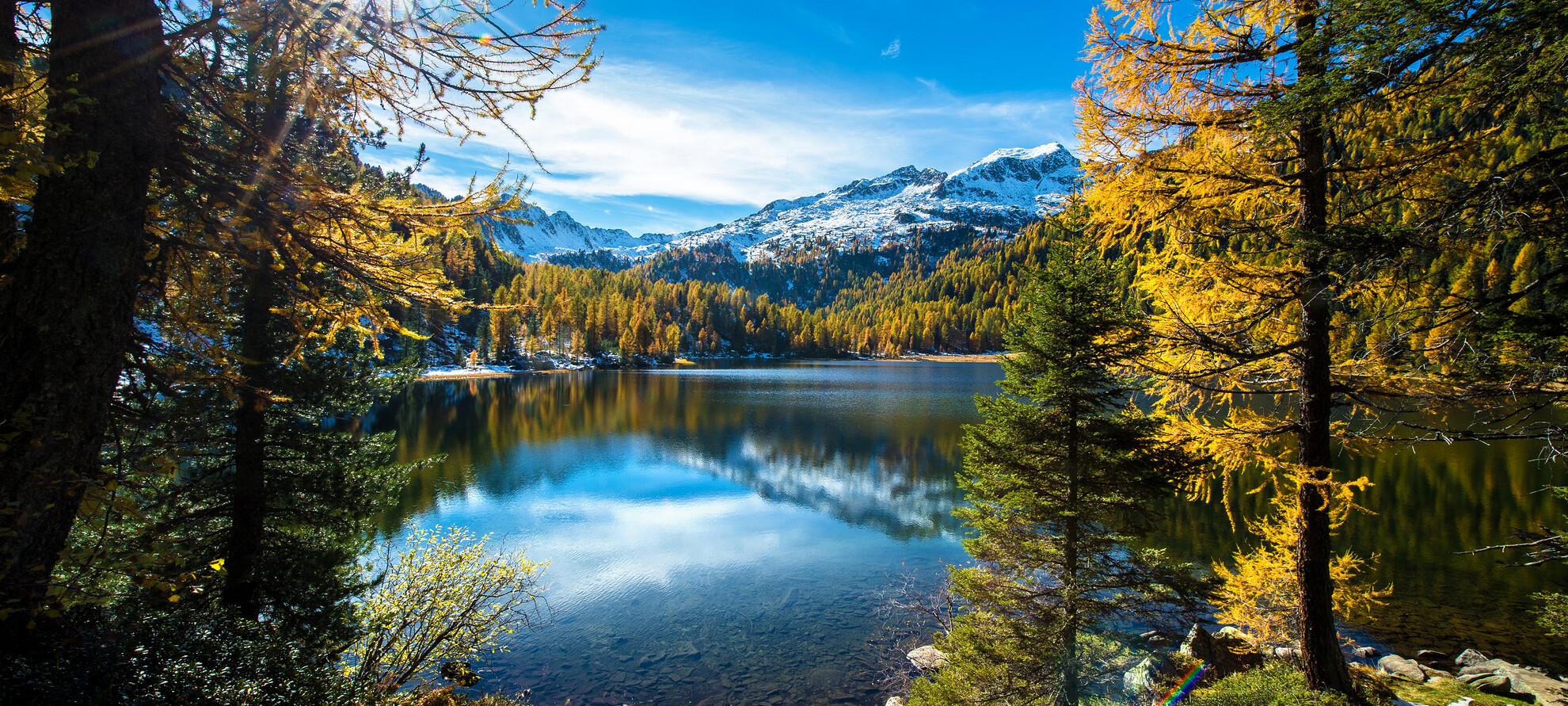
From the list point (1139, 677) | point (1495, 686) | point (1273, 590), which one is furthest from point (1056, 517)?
point (1495, 686)

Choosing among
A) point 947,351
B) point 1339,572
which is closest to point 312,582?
point 1339,572

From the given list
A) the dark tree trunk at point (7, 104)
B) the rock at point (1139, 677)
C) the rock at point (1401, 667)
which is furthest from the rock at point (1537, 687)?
the dark tree trunk at point (7, 104)

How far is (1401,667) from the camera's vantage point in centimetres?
1065

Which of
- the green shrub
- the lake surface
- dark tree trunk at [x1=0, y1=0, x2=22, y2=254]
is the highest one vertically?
dark tree trunk at [x1=0, y1=0, x2=22, y2=254]

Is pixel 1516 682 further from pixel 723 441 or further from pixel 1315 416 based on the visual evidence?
pixel 723 441

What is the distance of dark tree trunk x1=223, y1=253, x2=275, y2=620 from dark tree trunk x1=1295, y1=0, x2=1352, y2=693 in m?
12.5

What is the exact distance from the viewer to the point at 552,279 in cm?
10900

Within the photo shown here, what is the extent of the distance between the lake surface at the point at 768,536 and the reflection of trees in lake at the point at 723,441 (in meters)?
0.19

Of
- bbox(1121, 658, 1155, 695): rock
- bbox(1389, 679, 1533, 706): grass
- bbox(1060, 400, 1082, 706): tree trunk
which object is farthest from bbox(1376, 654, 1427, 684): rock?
bbox(1060, 400, 1082, 706): tree trunk

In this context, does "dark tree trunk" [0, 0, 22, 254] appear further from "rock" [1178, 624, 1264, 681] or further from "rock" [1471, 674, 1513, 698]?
"rock" [1471, 674, 1513, 698]

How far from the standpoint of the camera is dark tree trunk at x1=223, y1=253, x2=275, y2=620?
7.87 meters

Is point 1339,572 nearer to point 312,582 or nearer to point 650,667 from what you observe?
point 650,667

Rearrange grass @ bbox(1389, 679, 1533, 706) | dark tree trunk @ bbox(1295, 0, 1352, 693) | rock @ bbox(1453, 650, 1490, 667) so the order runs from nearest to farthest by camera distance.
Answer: dark tree trunk @ bbox(1295, 0, 1352, 693) < grass @ bbox(1389, 679, 1533, 706) < rock @ bbox(1453, 650, 1490, 667)

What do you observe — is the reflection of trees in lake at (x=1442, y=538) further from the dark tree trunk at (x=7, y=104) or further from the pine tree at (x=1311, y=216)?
the dark tree trunk at (x=7, y=104)
